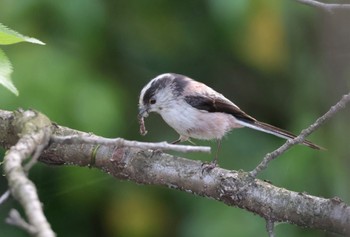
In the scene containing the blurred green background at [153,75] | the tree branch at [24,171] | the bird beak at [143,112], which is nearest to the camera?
the tree branch at [24,171]

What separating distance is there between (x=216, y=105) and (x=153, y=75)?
1.07m

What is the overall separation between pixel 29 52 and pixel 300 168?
4.77 feet

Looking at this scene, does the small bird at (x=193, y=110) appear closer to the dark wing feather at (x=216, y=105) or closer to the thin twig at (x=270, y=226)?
the dark wing feather at (x=216, y=105)

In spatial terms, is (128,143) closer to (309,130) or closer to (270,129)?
(309,130)

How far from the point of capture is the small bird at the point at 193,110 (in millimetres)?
3039

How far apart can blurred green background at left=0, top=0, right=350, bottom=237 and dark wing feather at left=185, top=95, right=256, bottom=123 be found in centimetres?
43

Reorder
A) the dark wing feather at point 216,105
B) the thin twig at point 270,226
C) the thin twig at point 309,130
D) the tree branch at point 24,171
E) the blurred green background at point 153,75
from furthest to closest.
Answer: the blurred green background at point 153,75 < the dark wing feather at point 216,105 < the thin twig at point 270,226 < the thin twig at point 309,130 < the tree branch at point 24,171

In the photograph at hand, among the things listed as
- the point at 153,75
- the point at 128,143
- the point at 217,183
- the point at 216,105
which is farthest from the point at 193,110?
the point at 128,143

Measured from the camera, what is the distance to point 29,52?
353 cm

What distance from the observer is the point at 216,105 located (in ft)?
10.4

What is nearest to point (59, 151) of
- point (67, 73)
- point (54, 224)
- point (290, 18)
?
point (67, 73)

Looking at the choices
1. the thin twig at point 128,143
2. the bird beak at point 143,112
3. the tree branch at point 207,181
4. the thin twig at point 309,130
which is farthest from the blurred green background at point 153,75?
the thin twig at point 128,143

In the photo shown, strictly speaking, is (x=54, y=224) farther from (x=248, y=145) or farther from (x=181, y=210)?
(x=248, y=145)

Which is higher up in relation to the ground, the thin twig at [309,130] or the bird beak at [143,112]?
the bird beak at [143,112]
